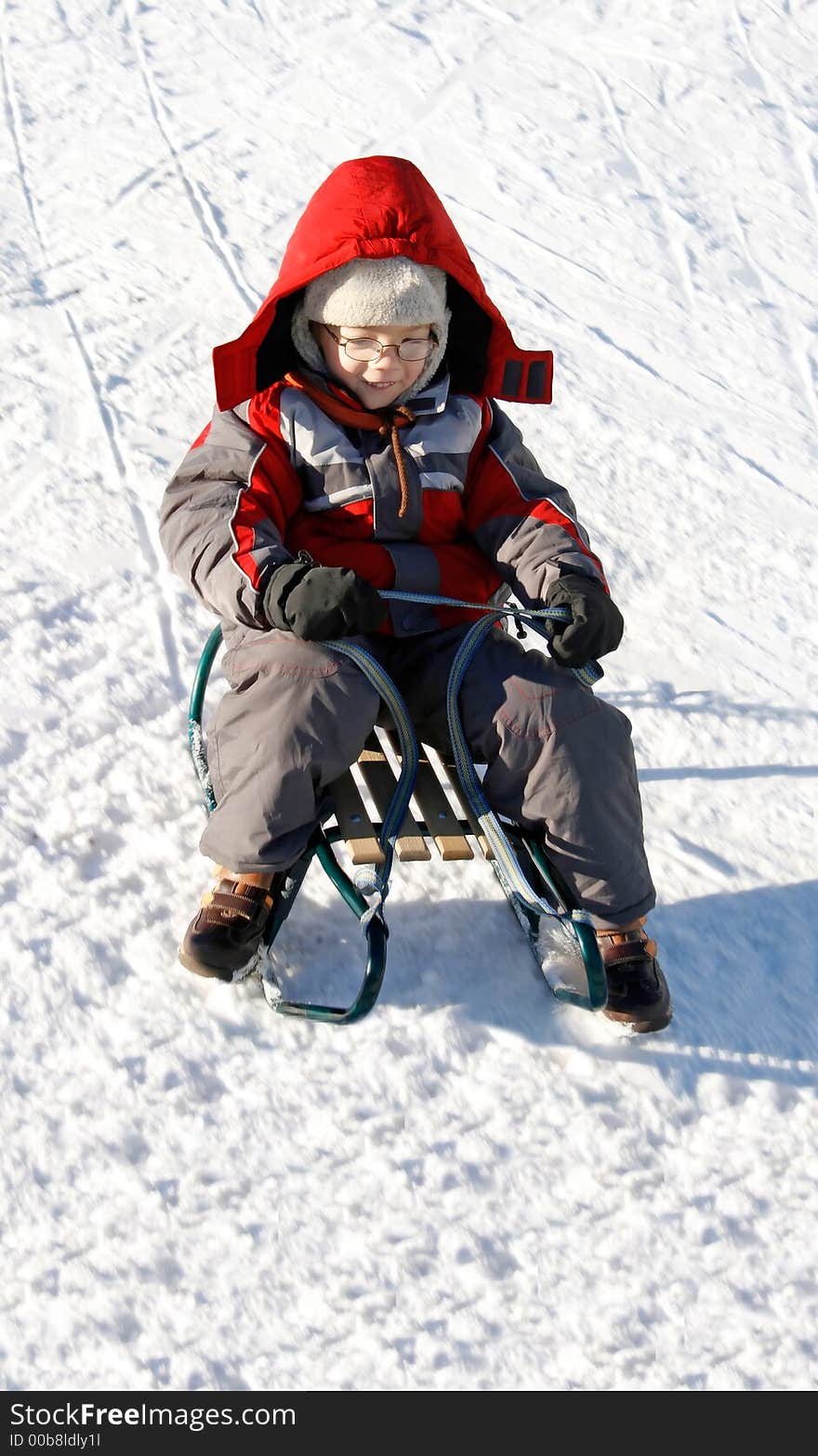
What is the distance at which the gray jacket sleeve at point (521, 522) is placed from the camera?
2.66 m

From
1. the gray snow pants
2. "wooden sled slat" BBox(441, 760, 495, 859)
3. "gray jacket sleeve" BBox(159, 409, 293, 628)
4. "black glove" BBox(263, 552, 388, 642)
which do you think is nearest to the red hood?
"gray jacket sleeve" BBox(159, 409, 293, 628)

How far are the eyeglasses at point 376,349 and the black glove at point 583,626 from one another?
0.54 meters

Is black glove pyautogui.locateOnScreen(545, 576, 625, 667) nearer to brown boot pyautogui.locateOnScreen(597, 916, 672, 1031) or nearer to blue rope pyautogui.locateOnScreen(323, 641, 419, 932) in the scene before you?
blue rope pyautogui.locateOnScreen(323, 641, 419, 932)

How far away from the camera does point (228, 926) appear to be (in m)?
2.45

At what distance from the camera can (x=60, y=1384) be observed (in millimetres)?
1912

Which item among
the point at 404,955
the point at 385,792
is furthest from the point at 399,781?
the point at 404,955

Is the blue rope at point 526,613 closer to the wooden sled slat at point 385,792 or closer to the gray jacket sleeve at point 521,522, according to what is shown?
the gray jacket sleeve at point 521,522

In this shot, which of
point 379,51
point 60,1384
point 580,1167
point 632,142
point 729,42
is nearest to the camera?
point 60,1384

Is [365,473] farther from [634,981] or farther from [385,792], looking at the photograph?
[634,981]

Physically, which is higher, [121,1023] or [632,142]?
[632,142]

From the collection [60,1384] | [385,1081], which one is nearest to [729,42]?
[385,1081]

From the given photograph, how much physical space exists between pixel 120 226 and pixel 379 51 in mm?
2978

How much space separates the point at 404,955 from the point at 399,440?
3.44ft

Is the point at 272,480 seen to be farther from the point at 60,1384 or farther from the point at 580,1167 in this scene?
the point at 60,1384
